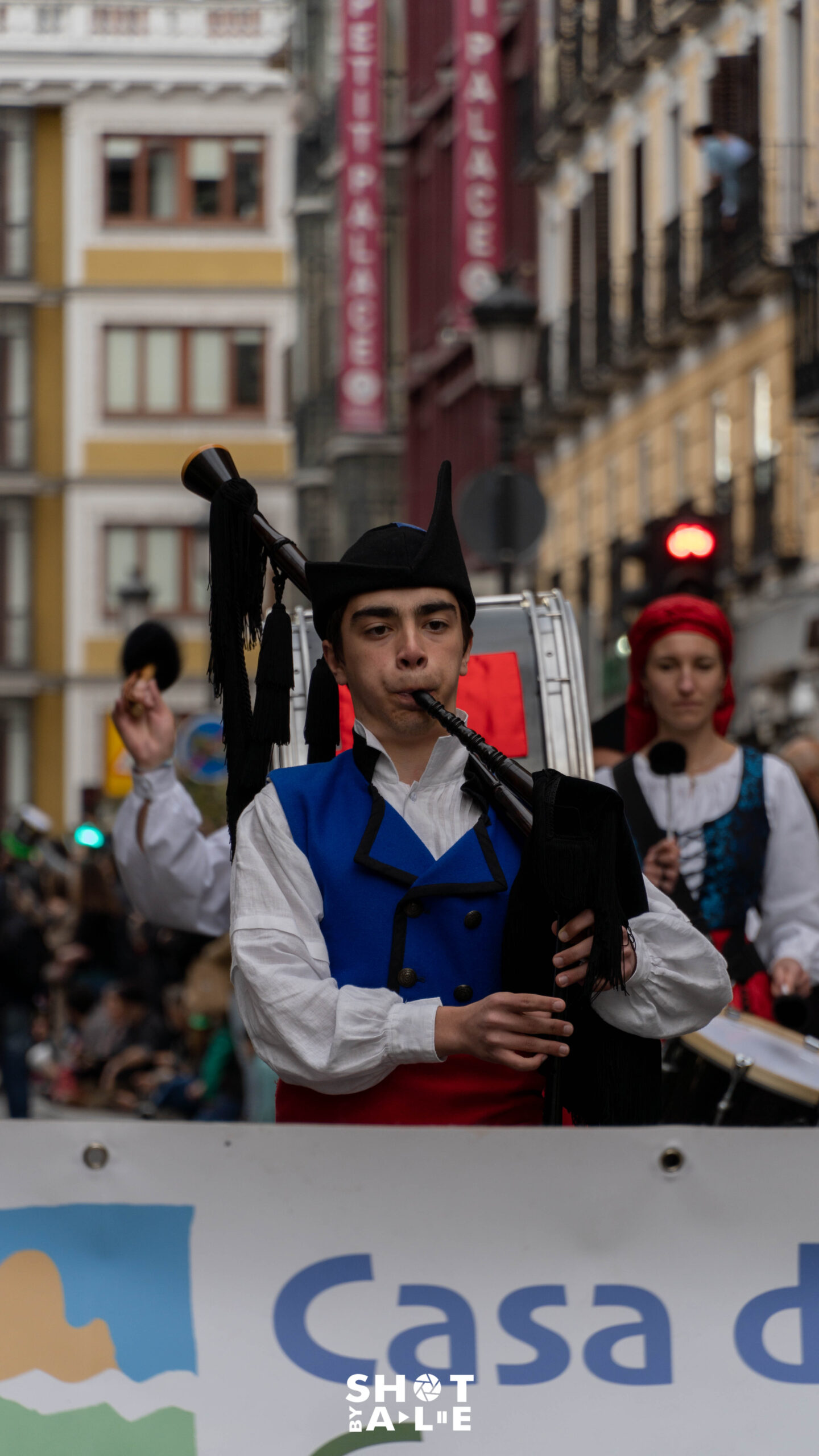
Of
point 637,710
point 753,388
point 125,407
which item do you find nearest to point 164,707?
point 637,710

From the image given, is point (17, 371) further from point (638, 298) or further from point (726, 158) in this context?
point (726, 158)

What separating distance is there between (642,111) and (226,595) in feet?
96.6

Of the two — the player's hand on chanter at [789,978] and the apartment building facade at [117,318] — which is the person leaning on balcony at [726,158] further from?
the apartment building facade at [117,318]

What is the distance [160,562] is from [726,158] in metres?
32.7

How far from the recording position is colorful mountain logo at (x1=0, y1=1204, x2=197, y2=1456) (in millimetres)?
3865

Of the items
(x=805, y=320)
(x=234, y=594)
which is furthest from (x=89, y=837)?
(x=805, y=320)

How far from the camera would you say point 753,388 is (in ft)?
95.7

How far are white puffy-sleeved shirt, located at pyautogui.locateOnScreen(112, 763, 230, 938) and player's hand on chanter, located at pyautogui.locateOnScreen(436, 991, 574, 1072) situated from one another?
6.17 feet

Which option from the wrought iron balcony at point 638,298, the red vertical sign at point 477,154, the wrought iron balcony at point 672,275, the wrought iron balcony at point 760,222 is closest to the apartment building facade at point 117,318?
the red vertical sign at point 477,154

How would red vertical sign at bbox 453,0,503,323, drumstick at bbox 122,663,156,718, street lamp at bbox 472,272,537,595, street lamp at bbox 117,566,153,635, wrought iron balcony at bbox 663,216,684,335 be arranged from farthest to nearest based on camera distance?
red vertical sign at bbox 453,0,503,323, street lamp at bbox 117,566,153,635, wrought iron balcony at bbox 663,216,684,335, street lamp at bbox 472,272,537,595, drumstick at bbox 122,663,156,718

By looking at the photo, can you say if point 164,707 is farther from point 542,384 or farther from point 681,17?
point 542,384

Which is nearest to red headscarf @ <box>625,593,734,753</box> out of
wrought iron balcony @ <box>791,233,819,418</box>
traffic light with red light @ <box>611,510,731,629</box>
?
traffic light with red light @ <box>611,510,731,629</box>

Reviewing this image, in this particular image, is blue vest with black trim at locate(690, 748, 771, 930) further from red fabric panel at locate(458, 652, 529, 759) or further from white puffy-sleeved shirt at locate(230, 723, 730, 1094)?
white puffy-sleeved shirt at locate(230, 723, 730, 1094)

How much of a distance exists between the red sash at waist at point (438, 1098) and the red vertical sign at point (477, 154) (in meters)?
32.4
